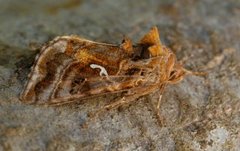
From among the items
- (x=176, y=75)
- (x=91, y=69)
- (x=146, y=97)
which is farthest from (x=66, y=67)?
(x=176, y=75)

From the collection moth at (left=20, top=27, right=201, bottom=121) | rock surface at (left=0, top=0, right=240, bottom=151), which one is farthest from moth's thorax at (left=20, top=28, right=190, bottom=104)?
rock surface at (left=0, top=0, right=240, bottom=151)

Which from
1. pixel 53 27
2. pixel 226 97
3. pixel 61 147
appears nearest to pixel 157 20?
pixel 53 27

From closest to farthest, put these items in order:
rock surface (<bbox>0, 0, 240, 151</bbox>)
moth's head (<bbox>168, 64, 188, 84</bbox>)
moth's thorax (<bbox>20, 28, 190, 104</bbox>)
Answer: rock surface (<bbox>0, 0, 240, 151</bbox>)
moth's thorax (<bbox>20, 28, 190, 104</bbox>)
moth's head (<bbox>168, 64, 188, 84</bbox>)

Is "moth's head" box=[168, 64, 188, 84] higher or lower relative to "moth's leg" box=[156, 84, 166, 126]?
higher

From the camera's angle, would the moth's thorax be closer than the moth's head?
Yes

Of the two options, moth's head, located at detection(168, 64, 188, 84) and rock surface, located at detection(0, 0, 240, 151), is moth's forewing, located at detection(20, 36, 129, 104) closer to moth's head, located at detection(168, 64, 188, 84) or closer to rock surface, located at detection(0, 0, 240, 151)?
rock surface, located at detection(0, 0, 240, 151)

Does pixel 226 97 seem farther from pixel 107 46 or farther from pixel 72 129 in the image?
pixel 72 129
